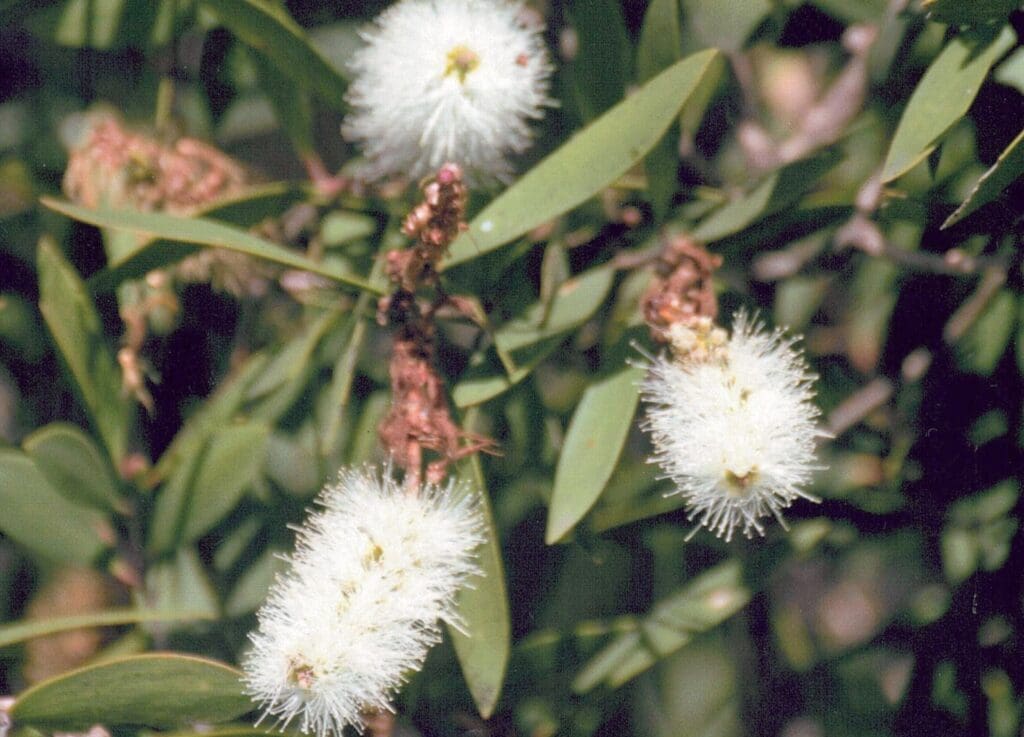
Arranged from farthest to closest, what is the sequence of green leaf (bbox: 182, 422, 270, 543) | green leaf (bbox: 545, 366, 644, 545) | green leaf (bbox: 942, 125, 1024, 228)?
green leaf (bbox: 182, 422, 270, 543), green leaf (bbox: 545, 366, 644, 545), green leaf (bbox: 942, 125, 1024, 228)

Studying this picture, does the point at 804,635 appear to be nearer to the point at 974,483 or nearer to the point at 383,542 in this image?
the point at 974,483

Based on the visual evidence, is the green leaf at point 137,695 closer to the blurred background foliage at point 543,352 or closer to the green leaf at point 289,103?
the blurred background foliage at point 543,352

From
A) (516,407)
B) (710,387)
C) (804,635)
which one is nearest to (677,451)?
(710,387)

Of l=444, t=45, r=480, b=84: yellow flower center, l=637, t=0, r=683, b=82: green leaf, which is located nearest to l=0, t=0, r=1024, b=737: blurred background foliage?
l=637, t=0, r=683, b=82: green leaf

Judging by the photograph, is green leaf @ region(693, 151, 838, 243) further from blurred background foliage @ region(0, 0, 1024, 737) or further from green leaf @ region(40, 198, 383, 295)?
green leaf @ region(40, 198, 383, 295)

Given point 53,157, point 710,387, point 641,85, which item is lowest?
point 710,387

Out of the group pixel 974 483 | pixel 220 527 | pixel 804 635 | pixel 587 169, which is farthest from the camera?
pixel 804 635

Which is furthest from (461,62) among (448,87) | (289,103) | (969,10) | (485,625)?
(485,625)
